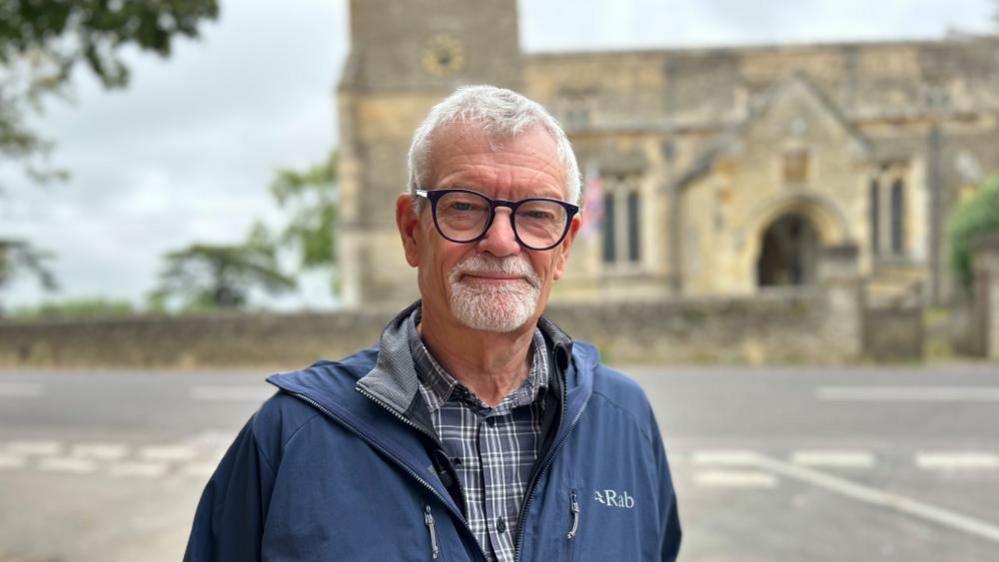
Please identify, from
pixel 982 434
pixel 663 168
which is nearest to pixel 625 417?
pixel 982 434

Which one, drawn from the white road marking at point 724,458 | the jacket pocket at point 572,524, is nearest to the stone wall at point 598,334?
the white road marking at point 724,458

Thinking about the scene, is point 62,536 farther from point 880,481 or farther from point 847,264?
point 847,264

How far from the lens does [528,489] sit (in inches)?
75.5

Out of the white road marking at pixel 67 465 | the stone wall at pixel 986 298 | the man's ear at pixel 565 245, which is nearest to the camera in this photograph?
the man's ear at pixel 565 245

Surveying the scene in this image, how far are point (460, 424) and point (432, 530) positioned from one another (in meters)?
0.30

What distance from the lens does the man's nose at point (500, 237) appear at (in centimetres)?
192

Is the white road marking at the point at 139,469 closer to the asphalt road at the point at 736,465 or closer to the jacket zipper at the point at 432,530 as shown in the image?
the asphalt road at the point at 736,465

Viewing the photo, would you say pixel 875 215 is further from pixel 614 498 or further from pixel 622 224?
pixel 614 498

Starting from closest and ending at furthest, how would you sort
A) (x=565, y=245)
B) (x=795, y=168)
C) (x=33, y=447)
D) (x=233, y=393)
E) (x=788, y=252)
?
(x=565, y=245) < (x=33, y=447) < (x=233, y=393) < (x=795, y=168) < (x=788, y=252)

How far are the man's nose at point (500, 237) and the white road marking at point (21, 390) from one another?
51.8 feet

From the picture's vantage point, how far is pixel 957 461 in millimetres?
8422

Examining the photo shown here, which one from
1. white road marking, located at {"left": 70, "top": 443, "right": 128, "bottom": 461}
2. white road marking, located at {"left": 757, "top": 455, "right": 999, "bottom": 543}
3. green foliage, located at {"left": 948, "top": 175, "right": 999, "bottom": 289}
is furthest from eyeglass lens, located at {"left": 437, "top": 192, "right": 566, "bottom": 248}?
green foliage, located at {"left": 948, "top": 175, "right": 999, "bottom": 289}

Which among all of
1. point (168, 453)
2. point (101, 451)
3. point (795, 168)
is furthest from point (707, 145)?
point (101, 451)

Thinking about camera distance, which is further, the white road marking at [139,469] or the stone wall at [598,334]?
the stone wall at [598,334]
